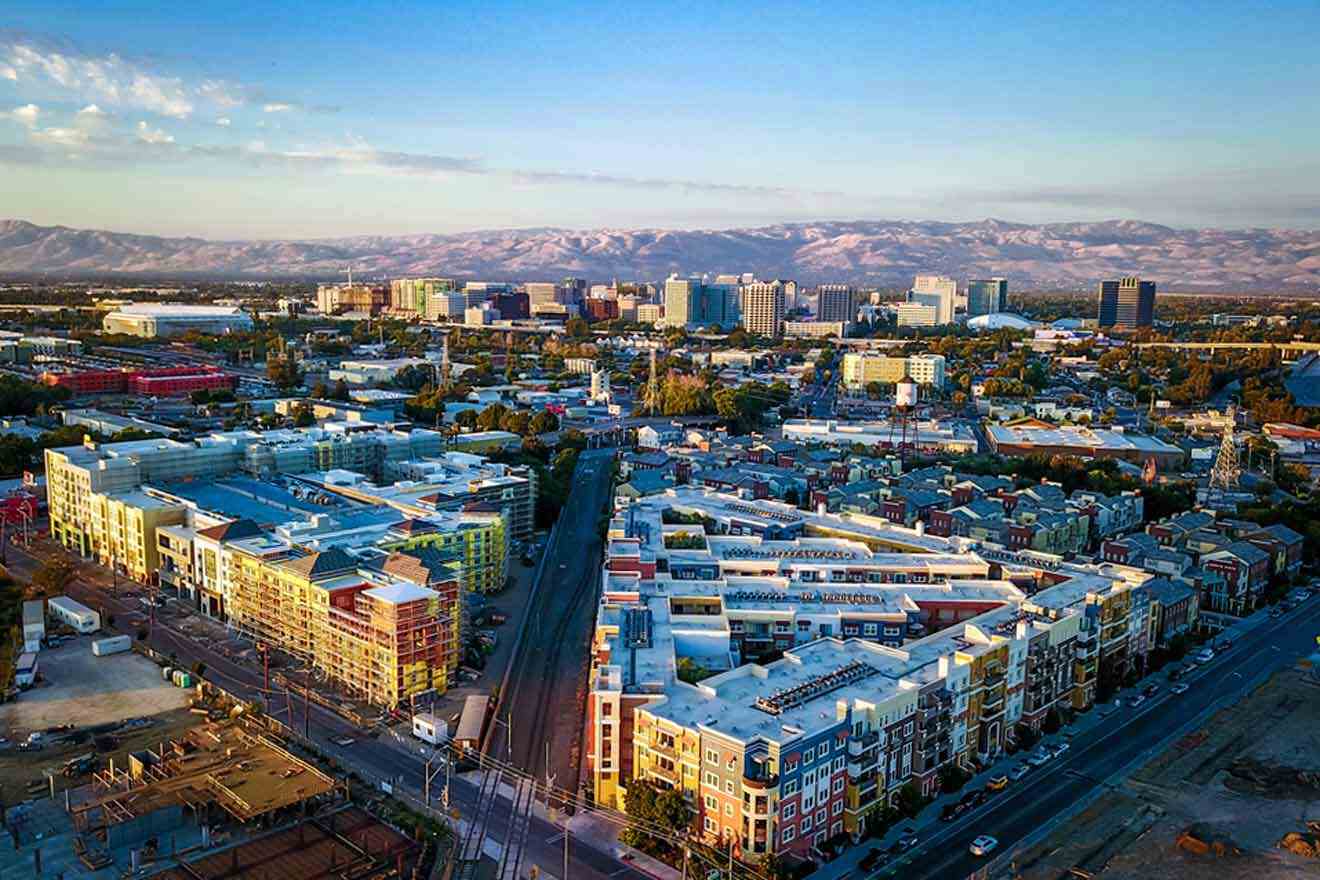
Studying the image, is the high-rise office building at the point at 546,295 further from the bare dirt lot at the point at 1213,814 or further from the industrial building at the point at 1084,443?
the bare dirt lot at the point at 1213,814

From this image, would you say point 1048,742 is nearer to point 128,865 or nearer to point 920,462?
point 128,865

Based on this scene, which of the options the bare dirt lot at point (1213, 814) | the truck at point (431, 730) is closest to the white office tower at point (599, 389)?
the truck at point (431, 730)

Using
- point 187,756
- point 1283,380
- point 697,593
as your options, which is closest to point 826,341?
point 1283,380

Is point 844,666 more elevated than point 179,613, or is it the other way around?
point 844,666

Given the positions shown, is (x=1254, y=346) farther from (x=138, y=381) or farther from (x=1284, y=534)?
(x=138, y=381)

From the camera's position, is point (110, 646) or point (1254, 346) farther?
point (1254, 346)

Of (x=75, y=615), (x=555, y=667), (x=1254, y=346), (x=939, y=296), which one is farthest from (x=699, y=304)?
(x=555, y=667)

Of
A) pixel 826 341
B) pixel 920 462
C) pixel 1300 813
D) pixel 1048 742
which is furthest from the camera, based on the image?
pixel 826 341

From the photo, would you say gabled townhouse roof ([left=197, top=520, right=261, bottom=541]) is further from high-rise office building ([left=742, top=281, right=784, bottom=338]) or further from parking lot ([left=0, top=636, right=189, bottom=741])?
high-rise office building ([left=742, top=281, right=784, bottom=338])
